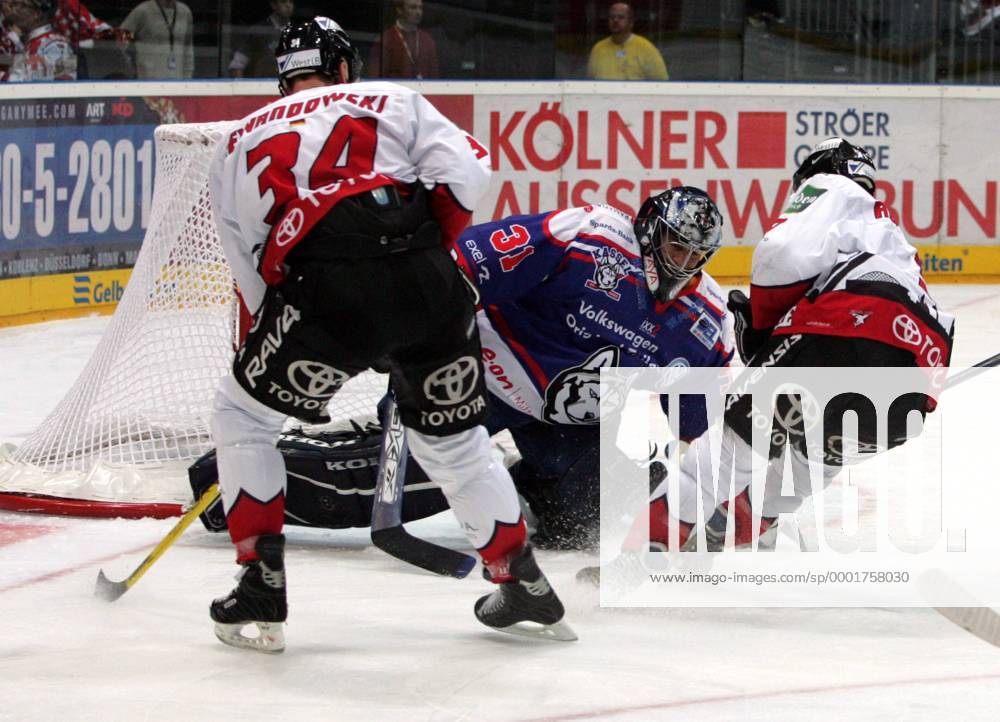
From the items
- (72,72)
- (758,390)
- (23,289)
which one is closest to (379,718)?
(758,390)

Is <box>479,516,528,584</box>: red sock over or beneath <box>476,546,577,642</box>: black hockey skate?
over

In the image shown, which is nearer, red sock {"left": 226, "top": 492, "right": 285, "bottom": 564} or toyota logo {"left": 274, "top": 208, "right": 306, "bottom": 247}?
toyota logo {"left": 274, "top": 208, "right": 306, "bottom": 247}

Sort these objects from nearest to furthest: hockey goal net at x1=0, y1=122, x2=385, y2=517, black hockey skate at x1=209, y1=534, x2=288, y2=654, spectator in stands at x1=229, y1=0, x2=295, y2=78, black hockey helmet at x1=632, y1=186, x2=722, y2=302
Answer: black hockey skate at x1=209, y1=534, x2=288, y2=654 → black hockey helmet at x1=632, y1=186, x2=722, y2=302 → hockey goal net at x1=0, y1=122, x2=385, y2=517 → spectator in stands at x1=229, y1=0, x2=295, y2=78

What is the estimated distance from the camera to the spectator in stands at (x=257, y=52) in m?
7.69

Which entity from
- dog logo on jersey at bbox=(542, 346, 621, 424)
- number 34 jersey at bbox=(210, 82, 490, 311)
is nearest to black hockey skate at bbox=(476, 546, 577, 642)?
number 34 jersey at bbox=(210, 82, 490, 311)

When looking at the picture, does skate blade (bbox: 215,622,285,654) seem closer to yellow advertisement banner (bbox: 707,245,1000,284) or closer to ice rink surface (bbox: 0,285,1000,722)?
ice rink surface (bbox: 0,285,1000,722)

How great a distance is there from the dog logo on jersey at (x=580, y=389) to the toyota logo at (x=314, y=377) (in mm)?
1031

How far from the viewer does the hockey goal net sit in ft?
13.0

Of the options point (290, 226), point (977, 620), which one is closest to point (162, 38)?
point (290, 226)

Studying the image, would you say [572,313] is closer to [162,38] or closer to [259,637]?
[259,637]

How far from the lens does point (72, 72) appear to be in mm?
6941

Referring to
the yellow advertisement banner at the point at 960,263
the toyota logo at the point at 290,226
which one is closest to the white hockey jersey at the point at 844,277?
the toyota logo at the point at 290,226

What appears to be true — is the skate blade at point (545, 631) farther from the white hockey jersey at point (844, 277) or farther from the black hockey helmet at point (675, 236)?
the black hockey helmet at point (675, 236)

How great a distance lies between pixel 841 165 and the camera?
3.51 meters
